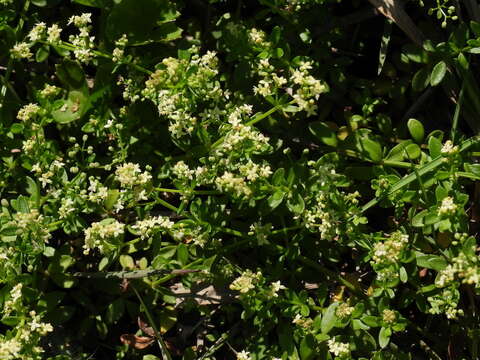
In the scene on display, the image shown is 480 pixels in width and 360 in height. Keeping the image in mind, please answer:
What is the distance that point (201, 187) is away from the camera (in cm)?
462

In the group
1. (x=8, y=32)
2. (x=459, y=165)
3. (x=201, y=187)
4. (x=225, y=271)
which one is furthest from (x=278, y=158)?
(x=8, y=32)

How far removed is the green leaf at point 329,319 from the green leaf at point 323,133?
1.11 m

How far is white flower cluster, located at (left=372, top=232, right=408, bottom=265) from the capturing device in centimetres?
394

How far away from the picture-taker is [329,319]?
430cm

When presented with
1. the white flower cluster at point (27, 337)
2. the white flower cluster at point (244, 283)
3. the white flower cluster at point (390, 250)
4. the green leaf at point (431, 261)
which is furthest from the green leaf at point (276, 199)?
the white flower cluster at point (27, 337)

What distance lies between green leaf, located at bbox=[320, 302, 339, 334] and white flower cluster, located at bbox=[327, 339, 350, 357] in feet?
0.29

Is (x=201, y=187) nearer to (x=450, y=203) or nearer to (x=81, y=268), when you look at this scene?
(x=81, y=268)

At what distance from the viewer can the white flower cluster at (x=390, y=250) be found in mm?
3941

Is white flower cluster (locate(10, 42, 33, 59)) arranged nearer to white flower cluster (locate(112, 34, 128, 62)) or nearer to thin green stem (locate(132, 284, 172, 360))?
white flower cluster (locate(112, 34, 128, 62))

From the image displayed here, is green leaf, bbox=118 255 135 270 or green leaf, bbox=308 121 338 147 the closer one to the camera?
green leaf, bbox=308 121 338 147

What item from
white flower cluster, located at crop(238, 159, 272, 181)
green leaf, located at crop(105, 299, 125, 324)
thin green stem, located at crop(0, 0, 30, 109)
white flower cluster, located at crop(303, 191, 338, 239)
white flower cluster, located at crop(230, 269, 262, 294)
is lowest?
green leaf, located at crop(105, 299, 125, 324)

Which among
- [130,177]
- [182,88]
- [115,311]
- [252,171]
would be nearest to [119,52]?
[182,88]

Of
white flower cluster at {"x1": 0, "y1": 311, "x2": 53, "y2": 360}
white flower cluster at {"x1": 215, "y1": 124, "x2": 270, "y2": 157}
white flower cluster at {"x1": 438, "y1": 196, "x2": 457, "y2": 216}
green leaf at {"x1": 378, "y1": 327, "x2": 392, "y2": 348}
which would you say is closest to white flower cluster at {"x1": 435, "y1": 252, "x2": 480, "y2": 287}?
white flower cluster at {"x1": 438, "y1": 196, "x2": 457, "y2": 216}

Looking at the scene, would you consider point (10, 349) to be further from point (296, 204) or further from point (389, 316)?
point (389, 316)
